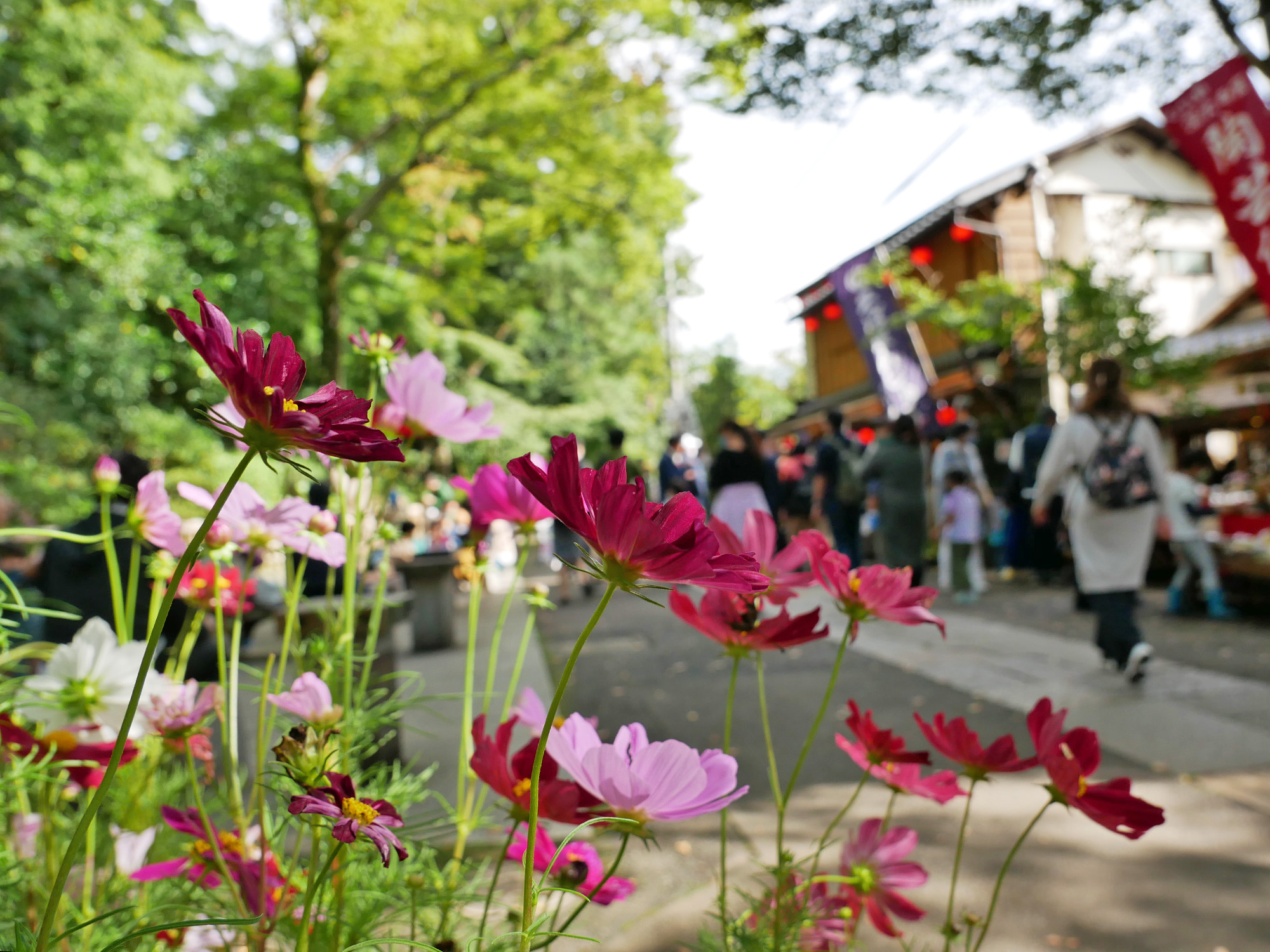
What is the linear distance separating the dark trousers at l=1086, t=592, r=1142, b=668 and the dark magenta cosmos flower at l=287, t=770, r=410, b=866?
4306 millimetres

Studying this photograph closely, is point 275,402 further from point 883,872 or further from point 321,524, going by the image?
point 883,872

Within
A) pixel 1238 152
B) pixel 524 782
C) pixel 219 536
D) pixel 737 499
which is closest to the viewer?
pixel 524 782

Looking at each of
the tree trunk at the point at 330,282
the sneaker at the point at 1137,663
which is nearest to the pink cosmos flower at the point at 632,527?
the sneaker at the point at 1137,663

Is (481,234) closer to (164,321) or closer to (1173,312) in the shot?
(164,321)

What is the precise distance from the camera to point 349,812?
0.46m

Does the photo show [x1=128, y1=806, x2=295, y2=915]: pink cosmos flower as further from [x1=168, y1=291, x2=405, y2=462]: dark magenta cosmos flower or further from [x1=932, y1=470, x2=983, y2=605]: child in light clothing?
[x1=932, y1=470, x2=983, y2=605]: child in light clothing

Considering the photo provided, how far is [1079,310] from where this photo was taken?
982 centimetres

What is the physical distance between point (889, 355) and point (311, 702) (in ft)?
45.4

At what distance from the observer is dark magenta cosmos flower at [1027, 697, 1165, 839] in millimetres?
640

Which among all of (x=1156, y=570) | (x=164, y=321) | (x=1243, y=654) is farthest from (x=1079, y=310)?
(x=164, y=321)

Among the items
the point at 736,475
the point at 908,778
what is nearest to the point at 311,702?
the point at 908,778

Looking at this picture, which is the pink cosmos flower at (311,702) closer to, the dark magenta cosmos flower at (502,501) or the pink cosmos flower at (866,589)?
the dark magenta cosmos flower at (502,501)

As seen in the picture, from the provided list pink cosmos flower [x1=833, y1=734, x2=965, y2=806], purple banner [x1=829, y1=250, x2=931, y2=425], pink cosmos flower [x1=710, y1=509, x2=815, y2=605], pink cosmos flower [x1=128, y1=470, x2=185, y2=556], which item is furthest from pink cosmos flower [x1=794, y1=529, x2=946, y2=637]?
purple banner [x1=829, y1=250, x2=931, y2=425]

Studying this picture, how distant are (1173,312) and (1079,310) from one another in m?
7.53
